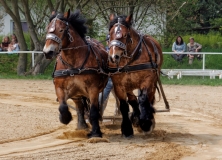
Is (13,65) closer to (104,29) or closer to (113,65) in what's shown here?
(104,29)

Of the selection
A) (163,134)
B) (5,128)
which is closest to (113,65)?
(163,134)

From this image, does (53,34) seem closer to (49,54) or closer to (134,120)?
(49,54)

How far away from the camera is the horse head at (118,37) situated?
8367 millimetres

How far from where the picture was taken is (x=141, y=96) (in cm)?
866

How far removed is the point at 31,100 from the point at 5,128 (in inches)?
160

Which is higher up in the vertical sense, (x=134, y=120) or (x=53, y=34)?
(x=53, y=34)

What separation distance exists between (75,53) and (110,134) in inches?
61.5

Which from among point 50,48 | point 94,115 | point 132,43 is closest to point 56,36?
point 50,48

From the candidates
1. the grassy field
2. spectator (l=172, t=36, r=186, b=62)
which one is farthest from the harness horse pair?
spectator (l=172, t=36, r=186, b=62)

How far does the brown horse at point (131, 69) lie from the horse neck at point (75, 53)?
18.0 inches

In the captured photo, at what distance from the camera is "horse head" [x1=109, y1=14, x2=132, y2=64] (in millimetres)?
8367

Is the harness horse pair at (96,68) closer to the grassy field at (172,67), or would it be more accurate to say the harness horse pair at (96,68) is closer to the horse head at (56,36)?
the horse head at (56,36)

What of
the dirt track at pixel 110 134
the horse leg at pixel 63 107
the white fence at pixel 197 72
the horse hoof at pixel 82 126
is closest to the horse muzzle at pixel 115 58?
the horse leg at pixel 63 107

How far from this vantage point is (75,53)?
29.0 ft
